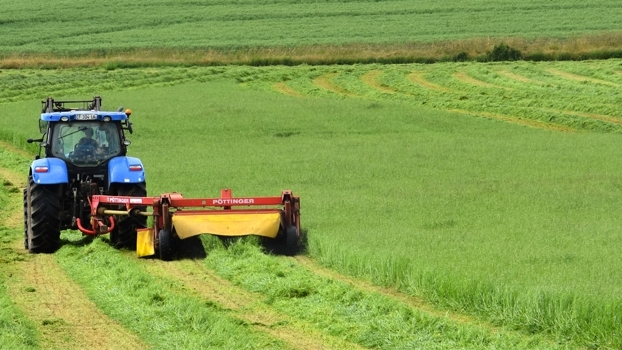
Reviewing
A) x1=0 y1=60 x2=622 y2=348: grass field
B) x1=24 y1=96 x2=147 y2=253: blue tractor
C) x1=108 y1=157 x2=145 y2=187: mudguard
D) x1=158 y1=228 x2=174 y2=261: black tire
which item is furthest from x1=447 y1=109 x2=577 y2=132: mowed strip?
x1=158 y1=228 x2=174 y2=261: black tire

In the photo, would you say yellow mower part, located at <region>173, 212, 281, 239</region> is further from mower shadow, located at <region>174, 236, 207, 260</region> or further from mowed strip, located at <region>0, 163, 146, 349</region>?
mowed strip, located at <region>0, 163, 146, 349</region>

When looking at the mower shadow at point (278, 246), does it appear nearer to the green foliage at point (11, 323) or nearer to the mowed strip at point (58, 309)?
the mowed strip at point (58, 309)

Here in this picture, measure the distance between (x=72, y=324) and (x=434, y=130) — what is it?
20.3 meters

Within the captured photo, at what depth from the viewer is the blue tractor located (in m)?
14.7

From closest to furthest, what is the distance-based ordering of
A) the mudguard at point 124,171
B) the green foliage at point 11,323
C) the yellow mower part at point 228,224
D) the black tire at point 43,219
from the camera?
the green foliage at point 11,323 < the yellow mower part at point 228,224 < the black tire at point 43,219 < the mudguard at point 124,171

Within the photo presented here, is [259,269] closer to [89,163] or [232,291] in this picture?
[232,291]

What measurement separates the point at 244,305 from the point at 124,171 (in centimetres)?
449

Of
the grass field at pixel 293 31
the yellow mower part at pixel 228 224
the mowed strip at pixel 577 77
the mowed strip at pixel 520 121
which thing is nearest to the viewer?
the yellow mower part at pixel 228 224

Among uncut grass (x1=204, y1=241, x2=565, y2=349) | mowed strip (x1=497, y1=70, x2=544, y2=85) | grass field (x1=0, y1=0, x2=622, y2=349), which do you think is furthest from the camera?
mowed strip (x1=497, y1=70, x2=544, y2=85)

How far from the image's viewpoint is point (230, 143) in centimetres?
2761

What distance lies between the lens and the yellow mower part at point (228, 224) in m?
14.0

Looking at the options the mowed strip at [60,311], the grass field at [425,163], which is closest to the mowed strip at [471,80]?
the grass field at [425,163]

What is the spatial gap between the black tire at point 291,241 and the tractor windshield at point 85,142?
3076mm

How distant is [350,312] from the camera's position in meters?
10.4
